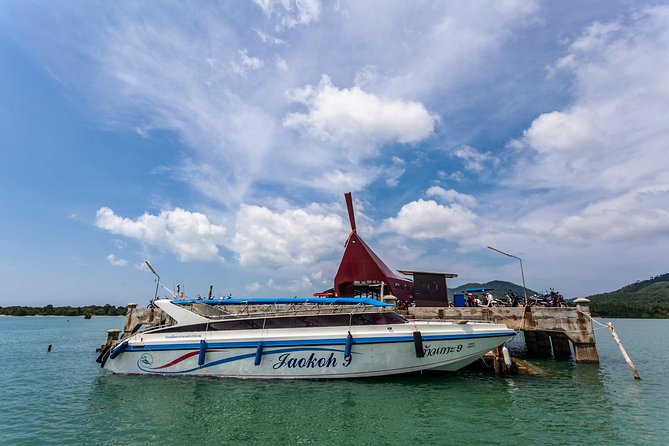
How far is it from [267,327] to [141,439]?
665 centimetres

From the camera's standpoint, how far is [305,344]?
46.9 ft

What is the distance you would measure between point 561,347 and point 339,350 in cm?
1630

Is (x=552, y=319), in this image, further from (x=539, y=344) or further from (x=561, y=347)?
(x=539, y=344)

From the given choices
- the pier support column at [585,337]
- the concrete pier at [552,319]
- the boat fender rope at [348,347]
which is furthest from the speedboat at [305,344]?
the pier support column at [585,337]

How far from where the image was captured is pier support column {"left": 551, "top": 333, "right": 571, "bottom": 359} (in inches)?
851

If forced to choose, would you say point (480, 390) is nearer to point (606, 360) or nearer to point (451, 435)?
point (451, 435)

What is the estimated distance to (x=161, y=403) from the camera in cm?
1167

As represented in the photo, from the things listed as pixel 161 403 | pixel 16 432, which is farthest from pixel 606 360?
pixel 16 432

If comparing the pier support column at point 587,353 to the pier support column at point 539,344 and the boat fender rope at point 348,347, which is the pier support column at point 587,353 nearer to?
the pier support column at point 539,344

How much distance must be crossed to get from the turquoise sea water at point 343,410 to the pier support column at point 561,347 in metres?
5.64

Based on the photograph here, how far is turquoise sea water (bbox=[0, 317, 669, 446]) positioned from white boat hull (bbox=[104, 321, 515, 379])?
0.52m

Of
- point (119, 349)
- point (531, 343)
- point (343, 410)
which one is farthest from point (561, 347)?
point (119, 349)

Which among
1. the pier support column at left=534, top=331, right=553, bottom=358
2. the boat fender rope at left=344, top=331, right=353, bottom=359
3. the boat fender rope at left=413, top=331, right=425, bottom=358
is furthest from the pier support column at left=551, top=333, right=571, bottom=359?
the boat fender rope at left=344, top=331, right=353, bottom=359

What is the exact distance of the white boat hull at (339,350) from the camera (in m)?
14.0
